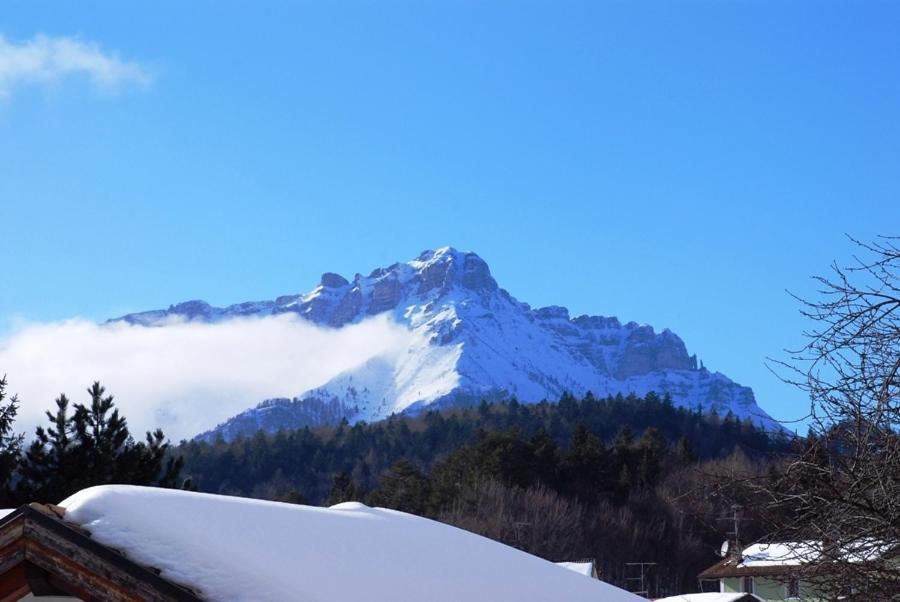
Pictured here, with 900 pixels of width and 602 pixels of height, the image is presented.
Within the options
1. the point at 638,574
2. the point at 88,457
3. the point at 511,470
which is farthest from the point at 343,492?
the point at 88,457

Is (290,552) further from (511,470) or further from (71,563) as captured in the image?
(511,470)

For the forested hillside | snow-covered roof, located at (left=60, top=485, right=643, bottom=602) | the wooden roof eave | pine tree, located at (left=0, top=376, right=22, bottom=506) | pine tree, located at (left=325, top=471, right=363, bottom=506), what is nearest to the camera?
the wooden roof eave

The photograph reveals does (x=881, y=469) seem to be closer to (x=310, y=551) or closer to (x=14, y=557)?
(x=310, y=551)

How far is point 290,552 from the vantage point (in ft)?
20.1

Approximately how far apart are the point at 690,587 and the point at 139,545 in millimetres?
83478

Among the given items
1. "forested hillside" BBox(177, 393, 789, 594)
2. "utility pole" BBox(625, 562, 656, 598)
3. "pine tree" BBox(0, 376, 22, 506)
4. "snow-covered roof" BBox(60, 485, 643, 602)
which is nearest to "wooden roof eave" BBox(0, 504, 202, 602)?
"snow-covered roof" BBox(60, 485, 643, 602)

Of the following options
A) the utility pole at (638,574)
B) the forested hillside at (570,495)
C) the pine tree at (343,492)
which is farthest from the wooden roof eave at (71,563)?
the utility pole at (638,574)

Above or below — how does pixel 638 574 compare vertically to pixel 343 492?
below

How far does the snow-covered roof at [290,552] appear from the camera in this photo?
5.73m

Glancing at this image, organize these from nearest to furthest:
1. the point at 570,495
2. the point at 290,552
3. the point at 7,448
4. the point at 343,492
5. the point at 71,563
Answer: the point at 71,563, the point at 290,552, the point at 7,448, the point at 343,492, the point at 570,495

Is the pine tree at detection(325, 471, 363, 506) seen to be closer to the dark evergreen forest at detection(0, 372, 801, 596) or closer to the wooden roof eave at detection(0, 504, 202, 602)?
the dark evergreen forest at detection(0, 372, 801, 596)

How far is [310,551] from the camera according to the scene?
625 cm

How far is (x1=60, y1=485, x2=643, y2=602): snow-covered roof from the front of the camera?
5.73 meters

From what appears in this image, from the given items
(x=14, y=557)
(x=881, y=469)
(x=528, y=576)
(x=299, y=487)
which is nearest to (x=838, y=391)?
(x=881, y=469)
